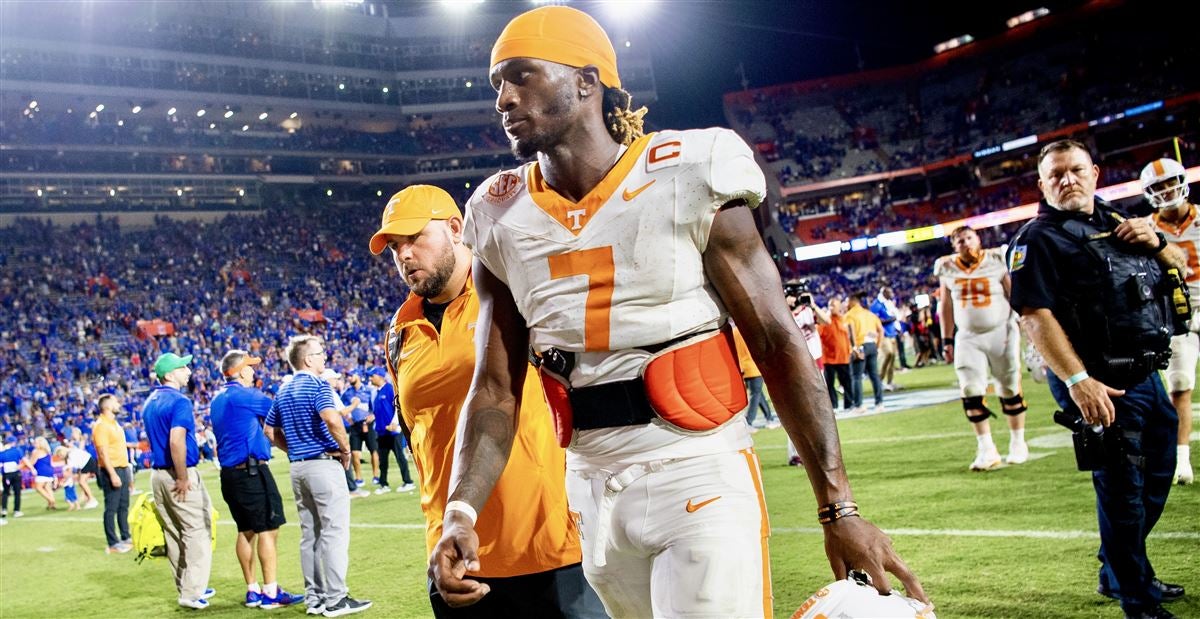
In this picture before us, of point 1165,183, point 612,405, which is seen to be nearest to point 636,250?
point 612,405

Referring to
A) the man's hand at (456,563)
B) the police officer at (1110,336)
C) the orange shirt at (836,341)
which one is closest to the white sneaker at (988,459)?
the police officer at (1110,336)

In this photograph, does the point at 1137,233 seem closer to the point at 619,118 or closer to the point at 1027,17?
the point at 619,118

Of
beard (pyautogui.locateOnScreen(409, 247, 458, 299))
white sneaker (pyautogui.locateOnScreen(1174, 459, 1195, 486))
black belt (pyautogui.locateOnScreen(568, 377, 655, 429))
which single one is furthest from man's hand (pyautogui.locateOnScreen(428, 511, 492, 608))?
white sneaker (pyautogui.locateOnScreen(1174, 459, 1195, 486))

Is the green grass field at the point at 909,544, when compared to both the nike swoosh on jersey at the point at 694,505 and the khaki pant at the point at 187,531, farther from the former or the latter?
the nike swoosh on jersey at the point at 694,505

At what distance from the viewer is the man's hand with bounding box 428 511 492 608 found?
214 centimetres

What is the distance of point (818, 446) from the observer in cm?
222

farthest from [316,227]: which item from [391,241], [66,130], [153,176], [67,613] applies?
[391,241]

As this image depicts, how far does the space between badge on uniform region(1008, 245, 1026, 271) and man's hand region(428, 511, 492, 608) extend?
3400 mm

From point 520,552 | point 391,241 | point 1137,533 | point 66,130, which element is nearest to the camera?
point 520,552

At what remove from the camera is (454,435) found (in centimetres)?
358

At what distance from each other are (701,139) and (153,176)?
52023 millimetres

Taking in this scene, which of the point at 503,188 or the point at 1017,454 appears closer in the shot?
the point at 503,188

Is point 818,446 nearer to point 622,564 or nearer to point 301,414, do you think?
point 622,564

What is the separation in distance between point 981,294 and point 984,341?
453 millimetres
